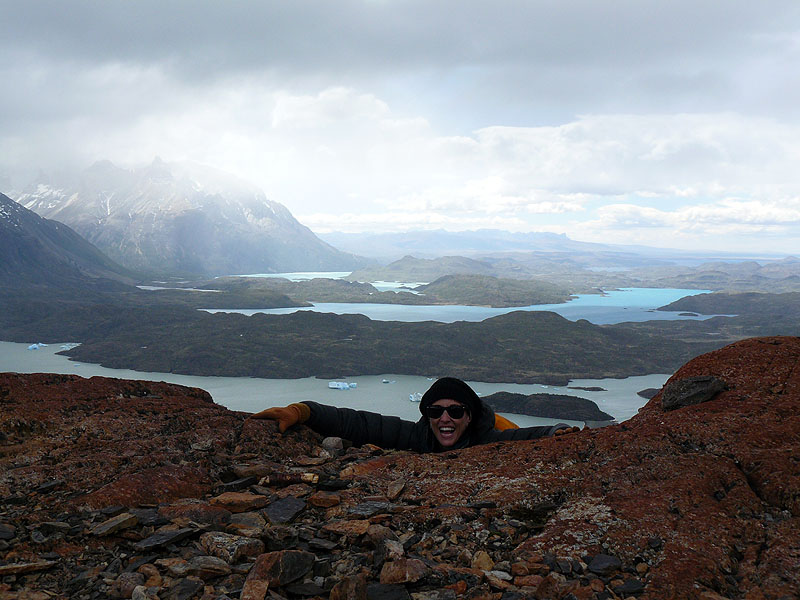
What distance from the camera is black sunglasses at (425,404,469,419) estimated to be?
22.7ft

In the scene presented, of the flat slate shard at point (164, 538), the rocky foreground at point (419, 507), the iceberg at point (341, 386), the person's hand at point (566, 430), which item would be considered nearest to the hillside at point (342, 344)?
the iceberg at point (341, 386)

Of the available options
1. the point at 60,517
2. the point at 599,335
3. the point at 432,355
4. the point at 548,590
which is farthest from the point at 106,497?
the point at 599,335

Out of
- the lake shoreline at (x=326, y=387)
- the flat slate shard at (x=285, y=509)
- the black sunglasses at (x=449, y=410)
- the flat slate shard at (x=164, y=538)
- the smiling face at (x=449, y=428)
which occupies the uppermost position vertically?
the black sunglasses at (x=449, y=410)

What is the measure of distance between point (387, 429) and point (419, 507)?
266 cm

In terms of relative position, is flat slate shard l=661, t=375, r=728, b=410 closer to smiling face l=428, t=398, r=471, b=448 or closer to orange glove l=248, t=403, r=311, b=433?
smiling face l=428, t=398, r=471, b=448

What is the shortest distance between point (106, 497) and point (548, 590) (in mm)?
3757

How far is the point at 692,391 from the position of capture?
20.6 ft

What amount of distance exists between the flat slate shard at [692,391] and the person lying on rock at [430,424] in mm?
1119

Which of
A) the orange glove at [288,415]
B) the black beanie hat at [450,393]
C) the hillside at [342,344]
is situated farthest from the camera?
the hillside at [342,344]

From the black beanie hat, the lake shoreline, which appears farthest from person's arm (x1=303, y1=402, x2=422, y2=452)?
the lake shoreline

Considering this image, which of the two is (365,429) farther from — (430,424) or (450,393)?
(450,393)

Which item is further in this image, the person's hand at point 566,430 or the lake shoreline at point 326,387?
the lake shoreline at point 326,387

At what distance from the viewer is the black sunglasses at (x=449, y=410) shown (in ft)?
22.7

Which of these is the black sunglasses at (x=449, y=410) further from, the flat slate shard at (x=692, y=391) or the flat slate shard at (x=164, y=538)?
the flat slate shard at (x=164, y=538)
